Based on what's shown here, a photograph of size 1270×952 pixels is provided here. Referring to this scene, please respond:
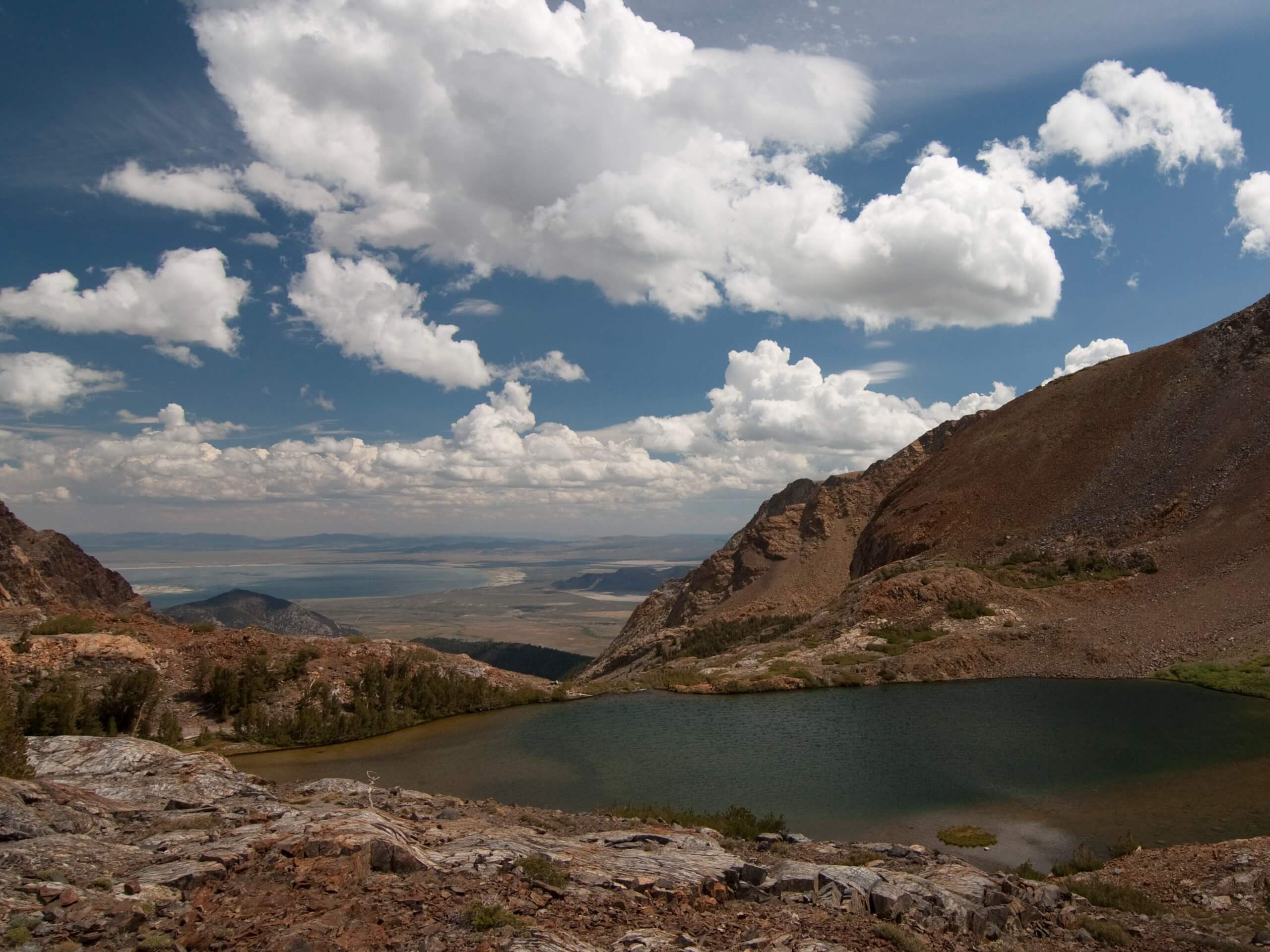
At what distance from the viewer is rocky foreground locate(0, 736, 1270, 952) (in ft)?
28.1

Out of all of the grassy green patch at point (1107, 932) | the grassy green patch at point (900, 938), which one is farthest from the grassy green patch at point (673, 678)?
the grassy green patch at point (900, 938)

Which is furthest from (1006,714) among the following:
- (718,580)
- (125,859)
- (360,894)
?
(718,580)

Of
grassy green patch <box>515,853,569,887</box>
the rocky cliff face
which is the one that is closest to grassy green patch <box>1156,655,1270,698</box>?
grassy green patch <box>515,853,569,887</box>

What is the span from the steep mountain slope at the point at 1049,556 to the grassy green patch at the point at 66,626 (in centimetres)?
2816

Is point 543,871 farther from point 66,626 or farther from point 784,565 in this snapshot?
point 784,565

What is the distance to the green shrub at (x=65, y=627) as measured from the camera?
31172mm

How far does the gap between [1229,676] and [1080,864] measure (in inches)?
964

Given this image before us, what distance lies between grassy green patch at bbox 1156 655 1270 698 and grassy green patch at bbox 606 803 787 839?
→ 81.3ft

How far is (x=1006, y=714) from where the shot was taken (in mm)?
29156

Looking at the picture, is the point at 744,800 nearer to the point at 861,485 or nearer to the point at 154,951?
the point at 154,951

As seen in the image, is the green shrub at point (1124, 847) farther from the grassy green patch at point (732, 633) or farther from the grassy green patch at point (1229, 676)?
the grassy green patch at point (732, 633)

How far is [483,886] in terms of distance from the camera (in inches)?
401

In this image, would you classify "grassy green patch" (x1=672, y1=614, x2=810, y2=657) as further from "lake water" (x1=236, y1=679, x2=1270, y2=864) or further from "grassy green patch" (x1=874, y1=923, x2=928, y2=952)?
"grassy green patch" (x1=874, y1=923, x2=928, y2=952)

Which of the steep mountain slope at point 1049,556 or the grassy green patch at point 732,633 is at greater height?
the steep mountain slope at point 1049,556
